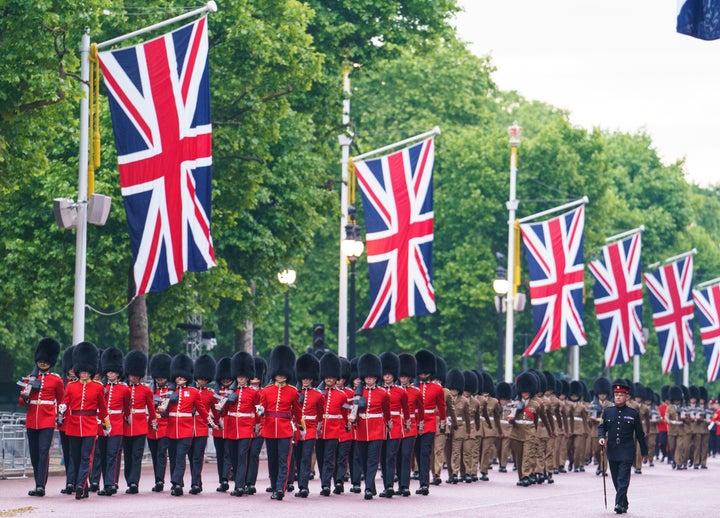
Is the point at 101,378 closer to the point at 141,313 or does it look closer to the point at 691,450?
the point at 141,313

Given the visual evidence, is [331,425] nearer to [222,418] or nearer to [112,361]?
[222,418]

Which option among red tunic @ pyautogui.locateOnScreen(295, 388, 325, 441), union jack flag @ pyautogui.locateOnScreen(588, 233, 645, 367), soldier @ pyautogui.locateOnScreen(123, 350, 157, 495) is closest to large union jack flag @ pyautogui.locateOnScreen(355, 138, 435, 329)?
red tunic @ pyautogui.locateOnScreen(295, 388, 325, 441)

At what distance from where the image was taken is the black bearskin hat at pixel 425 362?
22875mm

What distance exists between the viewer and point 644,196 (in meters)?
70.9

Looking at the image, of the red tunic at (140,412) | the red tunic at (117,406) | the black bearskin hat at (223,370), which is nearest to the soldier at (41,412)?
the red tunic at (117,406)

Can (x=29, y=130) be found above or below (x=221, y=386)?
above

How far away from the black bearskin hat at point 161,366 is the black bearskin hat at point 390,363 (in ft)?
9.15

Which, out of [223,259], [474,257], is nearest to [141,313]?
[223,259]

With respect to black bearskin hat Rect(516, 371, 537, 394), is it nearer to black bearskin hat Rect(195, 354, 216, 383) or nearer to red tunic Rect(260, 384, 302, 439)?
black bearskin hat Rect(195, 354, 216, 383)

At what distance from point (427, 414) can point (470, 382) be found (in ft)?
17.5

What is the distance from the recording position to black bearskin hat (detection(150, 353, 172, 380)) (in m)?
21.7

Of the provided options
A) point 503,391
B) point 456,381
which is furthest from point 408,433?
point 503,391

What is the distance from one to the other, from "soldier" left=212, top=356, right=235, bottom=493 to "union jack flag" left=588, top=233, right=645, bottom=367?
20715 mm

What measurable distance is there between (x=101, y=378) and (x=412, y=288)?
9790 mm
